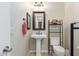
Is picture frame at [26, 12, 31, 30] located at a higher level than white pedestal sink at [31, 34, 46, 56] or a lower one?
higher

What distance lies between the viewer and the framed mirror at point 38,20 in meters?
1.69

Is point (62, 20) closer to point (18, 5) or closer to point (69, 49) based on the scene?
point (69, 49)

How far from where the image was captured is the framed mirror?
1.69 m

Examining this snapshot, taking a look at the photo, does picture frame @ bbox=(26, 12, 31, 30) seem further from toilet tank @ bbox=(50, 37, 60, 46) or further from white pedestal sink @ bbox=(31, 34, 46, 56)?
toilet tank @ bbox=(50, 37, 60, 46)

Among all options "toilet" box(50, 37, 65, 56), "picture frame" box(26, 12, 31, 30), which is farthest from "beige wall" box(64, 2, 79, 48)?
"picture frame" box(26, 12, 31, 30)

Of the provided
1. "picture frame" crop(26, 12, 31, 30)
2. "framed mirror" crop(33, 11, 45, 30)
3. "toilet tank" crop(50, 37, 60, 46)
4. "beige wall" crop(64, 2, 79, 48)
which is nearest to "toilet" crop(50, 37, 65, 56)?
"toilet tank" crop(50, 37, 60, 46)

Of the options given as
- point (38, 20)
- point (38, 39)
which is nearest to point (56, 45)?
point (38, 39)

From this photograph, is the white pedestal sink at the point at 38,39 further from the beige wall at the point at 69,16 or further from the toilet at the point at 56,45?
the beige wall at the point at 69,16

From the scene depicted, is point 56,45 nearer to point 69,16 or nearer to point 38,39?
point 38,39

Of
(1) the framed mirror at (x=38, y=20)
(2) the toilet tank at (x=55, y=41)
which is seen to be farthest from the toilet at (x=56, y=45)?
(1) the framed mirror at (x=38, y=20)

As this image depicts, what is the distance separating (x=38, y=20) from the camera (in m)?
1.77

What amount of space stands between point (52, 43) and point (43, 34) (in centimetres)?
18

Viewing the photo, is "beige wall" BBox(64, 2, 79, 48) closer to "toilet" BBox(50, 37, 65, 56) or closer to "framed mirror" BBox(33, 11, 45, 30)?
"toilet" BBox(50, 37, 65, 56)

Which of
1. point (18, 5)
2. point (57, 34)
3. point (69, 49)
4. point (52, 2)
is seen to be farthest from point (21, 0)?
point (69, 49)
